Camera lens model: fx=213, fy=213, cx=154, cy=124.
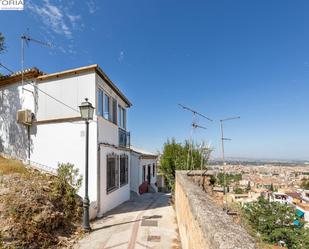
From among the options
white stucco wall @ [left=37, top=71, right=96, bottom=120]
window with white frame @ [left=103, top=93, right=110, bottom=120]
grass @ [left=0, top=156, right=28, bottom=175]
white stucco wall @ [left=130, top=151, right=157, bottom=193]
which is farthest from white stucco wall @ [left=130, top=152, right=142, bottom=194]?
grass @ [left=0, top=156, right=28, bottom=175]

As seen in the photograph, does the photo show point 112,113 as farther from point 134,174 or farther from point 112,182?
point 134,174

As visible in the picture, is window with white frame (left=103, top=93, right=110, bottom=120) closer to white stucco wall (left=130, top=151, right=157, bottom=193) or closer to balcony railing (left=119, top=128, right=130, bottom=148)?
balcony railing (left=119, top=128, right=130, bottom=148)

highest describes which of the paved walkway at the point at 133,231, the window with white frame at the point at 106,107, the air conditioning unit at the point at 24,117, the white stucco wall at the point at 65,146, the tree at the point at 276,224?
the window with white frame at the point at 106,107

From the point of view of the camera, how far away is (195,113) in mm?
7410

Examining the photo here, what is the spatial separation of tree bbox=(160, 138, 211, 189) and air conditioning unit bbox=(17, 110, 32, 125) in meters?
7.28

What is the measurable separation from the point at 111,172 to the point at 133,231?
421cm

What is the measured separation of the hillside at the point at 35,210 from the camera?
5.50 metres

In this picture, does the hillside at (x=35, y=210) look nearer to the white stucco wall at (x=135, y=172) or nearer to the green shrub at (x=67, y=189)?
the green shrub at (x=67, y=189)

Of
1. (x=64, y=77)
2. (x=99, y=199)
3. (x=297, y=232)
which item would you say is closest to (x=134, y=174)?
(x=99, y=199)

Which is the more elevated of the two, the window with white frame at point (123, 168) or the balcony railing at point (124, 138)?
the balcony railing at point (124, 138)

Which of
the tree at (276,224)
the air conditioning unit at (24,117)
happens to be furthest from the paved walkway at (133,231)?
the tree at (276,224)

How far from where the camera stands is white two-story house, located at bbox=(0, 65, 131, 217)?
9102 millimetres

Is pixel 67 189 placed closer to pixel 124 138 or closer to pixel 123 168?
pixel 123 168

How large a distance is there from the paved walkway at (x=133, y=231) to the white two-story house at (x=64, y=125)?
111 cm
